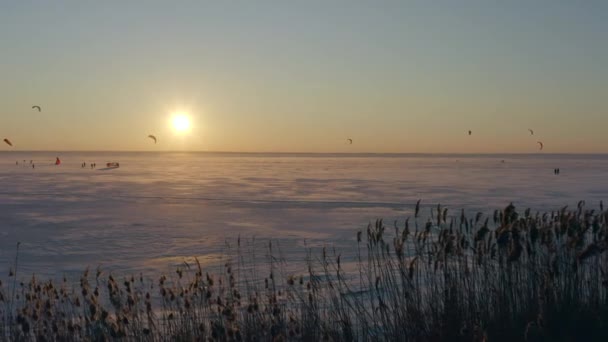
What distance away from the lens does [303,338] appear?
4.96m

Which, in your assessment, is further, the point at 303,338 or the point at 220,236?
the point at 220,236

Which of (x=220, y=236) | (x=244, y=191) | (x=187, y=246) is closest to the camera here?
(x=187, y=246)

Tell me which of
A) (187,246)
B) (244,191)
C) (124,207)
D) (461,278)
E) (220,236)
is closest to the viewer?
(461,278)

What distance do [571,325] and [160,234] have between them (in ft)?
34.6

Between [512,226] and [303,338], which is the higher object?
[512,226]

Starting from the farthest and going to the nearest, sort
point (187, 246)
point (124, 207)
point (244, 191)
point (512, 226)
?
point (244, 191), point (124, 207), point (187, 246), point (512, 226)

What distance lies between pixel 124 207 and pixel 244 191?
319 inches

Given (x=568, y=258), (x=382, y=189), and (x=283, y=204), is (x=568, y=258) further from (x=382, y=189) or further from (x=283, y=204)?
(x=382, y=189)

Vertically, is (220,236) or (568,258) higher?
(568,258)

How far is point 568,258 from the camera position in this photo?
552cm

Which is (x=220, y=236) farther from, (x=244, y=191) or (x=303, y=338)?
(x=244, y=191)

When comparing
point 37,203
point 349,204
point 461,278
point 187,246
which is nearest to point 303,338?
point 461,278

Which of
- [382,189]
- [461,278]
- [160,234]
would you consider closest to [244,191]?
[382,189]

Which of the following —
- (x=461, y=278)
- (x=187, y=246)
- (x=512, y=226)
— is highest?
(x=512, y=226)
